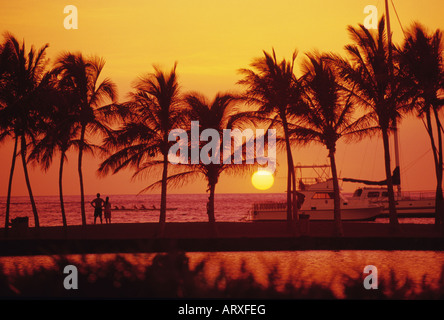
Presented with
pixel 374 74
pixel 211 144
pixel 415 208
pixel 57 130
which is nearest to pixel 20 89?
pixel 57 130

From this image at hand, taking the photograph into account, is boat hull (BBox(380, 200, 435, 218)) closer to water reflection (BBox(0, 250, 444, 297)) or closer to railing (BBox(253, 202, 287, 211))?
railing (BBox(253, 202, 287, 211))

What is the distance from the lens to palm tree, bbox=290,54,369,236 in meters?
26.0

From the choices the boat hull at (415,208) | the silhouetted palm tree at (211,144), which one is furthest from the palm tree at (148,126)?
the boat hull at (415,208)

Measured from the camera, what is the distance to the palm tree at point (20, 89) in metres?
26.2

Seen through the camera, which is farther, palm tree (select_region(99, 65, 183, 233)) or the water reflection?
palm tree (select_region(99, 65, 183, 233))

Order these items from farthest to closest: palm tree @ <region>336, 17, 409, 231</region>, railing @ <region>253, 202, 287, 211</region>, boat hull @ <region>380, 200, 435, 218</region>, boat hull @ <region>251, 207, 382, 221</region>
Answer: boat hull @ <region>380, 200, 435, 218</region>
railing @ <region>253, 202, 287, 211</region>
boat hull @ <region>251, 207, 382, 221</region>
palm tree @ <region>336, 17, 409, 231</region>

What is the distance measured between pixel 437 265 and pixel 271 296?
34.2 feet

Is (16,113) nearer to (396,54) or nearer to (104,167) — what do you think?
(104,167)

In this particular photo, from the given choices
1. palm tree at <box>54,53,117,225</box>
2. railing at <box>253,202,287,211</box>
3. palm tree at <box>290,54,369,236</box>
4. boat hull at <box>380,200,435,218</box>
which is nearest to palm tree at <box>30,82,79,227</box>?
palm tree at <box>54,53,117,225</box>

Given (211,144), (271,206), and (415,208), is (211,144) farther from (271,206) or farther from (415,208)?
(415,208)

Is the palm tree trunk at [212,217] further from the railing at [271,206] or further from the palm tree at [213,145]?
the railing at [271,206]

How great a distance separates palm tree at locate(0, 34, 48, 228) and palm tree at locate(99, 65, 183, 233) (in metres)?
3.79

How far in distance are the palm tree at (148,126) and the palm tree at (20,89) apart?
379 centimetres
